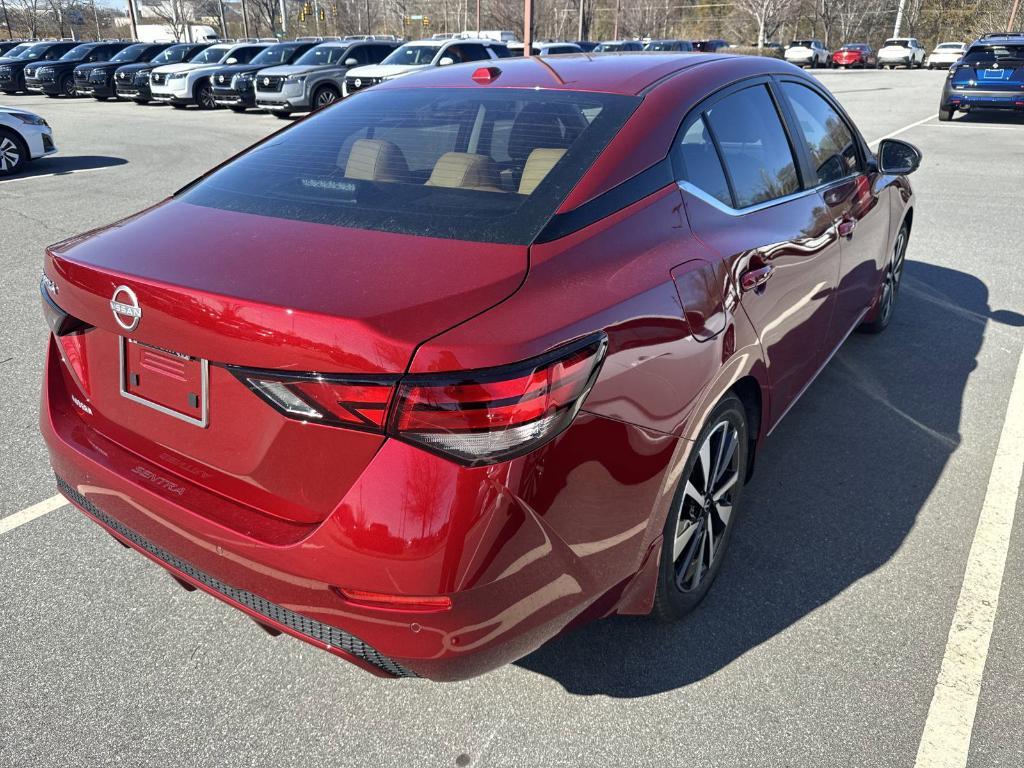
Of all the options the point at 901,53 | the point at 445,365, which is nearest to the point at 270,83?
the point at 445,365

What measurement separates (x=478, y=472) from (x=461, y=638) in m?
0.40

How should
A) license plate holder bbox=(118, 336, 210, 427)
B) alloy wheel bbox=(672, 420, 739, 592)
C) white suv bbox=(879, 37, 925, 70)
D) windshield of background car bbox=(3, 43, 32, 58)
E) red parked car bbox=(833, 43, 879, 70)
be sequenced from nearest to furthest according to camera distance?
license plate holder bbox=(118, 336, 210, 427) < alloy wheel bbox=(672, 420, 739, 592) < windshield of background car bbox=(3, 43, 32, 58) < red parked car bbox=(833, 43, 879, 70) < white suv bbox=(879, 37, 925, 70)

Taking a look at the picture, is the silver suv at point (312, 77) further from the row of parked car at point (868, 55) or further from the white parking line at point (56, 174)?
the row of parked car at point (868, 55)

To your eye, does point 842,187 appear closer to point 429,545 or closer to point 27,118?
point 429,545

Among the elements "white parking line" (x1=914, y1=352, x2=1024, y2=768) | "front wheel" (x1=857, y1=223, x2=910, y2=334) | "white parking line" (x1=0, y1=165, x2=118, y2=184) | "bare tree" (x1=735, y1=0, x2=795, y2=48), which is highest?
"bare tree" (x1=735, y1=0, x2=795, y2=48)

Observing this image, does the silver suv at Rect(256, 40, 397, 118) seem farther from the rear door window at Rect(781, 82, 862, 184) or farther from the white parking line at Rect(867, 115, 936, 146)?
the rear door window at Rect(781, 82, 862, 184)

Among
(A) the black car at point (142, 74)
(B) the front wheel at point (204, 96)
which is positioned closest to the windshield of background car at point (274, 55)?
(B) the front wheel at point (204, 96)

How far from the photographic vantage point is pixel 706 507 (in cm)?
267

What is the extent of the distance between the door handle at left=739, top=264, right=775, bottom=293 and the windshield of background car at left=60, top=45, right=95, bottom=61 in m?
31.0

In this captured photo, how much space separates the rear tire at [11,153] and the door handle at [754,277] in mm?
12245

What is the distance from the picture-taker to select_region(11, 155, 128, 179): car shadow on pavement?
39.3 ft

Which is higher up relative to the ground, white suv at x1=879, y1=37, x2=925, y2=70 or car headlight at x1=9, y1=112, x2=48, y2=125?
white suv at x1=879, y1=37, x2=925, y2=70

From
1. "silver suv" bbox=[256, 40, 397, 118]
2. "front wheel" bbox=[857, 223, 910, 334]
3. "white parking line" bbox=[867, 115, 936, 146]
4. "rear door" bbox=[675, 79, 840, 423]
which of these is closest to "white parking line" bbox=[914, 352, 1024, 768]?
"rear door" bbox=[675, 79, 840, 423]

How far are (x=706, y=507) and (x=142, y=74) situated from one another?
2481 centimetres
